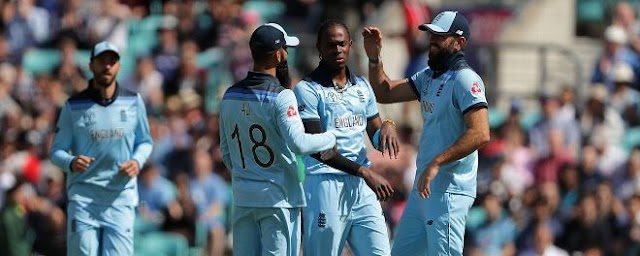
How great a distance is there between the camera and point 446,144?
12.8m

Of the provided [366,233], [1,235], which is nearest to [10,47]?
[1,235]

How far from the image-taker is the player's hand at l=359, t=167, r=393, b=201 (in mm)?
12367

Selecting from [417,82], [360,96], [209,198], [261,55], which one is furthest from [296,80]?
[261,55]

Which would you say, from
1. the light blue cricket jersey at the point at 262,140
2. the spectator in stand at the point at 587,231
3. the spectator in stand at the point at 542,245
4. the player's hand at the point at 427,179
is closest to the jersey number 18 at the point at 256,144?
the light blue cricket jersey at the point at 262,140

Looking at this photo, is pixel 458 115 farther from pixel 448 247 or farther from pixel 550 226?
pixel 550 226

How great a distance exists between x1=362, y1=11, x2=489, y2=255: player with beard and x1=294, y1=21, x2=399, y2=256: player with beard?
1.01ft

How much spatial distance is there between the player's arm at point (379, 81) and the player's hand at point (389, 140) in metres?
0.76

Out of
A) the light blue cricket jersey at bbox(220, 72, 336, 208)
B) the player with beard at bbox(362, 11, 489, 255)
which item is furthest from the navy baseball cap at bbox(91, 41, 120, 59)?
the player with beard at bbox(362, 11, 489, 255)

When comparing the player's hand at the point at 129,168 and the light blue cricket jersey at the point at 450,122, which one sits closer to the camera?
the light blue cricket jersey at the point at 450,122

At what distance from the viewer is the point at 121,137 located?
571 inches

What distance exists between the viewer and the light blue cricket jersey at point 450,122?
41.4 ft

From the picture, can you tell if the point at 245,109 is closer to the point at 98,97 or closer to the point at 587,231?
the point at 98,97

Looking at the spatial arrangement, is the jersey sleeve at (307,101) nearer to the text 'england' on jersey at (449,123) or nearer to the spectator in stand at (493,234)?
the text 'england' on jersey at (449,123)

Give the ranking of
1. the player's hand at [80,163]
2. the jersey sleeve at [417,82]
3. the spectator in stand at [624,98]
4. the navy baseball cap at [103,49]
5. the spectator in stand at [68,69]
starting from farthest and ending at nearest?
the spectator in stand at [624,98]
the spectator in stand at [68,69]
the navy baseball cap at [103,49]
the player's hand at [80,163]
the jersey sleeve at [417,82]
